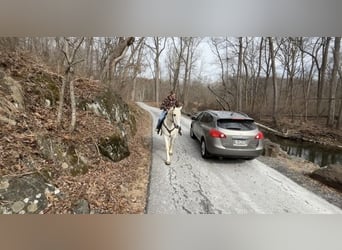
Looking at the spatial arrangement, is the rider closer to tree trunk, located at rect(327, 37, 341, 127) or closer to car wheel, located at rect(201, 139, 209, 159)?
car wheel, located at rect(201, 139, 209, 159)

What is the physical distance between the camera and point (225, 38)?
8.65ft

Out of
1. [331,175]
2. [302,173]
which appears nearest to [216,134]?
[302,173]

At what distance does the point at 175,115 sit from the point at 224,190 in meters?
0.87

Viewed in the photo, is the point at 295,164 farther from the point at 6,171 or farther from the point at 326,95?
the point at 6,171

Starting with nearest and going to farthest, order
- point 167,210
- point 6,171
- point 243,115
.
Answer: point 6,171, point 167,210, point 243,115

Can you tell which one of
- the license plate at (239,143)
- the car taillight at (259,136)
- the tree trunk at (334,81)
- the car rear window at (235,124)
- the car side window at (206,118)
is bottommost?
the license plate at (239,143)

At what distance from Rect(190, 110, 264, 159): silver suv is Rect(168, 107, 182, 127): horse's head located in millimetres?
159

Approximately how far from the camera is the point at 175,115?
9.24 feet

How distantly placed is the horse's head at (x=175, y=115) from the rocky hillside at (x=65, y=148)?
0.77 feet

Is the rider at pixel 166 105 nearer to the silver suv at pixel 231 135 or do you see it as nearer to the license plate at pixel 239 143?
the silver suv at pixel 231 135

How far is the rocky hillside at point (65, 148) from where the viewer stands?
2379 millimetres

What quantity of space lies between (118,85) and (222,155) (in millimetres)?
1259

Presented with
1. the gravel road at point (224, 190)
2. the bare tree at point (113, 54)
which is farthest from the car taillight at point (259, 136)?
the bare tree at point (113, 54)
